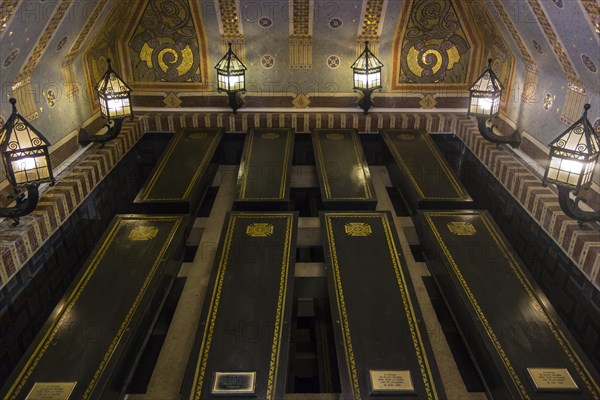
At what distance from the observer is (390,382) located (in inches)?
121

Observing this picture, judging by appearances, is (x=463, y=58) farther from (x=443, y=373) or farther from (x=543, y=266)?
(x=443, y=373)

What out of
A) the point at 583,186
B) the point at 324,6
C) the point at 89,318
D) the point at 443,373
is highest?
the point at 324,6

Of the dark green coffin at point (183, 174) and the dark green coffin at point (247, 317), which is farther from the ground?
the dark green coffin at point (183, 174)

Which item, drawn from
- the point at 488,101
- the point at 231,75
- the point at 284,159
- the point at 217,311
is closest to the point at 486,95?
→ the point at 488,101

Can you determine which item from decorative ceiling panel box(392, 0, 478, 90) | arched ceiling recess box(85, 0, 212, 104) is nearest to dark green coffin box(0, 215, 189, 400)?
arched ceiling recess box(85, 0, 212, 104)

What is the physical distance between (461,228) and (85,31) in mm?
5060

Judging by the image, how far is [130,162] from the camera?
22.3 feet

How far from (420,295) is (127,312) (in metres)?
2.55

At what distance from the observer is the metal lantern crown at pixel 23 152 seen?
424 cm

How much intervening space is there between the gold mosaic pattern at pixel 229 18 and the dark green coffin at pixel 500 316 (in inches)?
162

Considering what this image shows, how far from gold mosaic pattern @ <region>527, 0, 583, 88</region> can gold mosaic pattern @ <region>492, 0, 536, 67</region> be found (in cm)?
80

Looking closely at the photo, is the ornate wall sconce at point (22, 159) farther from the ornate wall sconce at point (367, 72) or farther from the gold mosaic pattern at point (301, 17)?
the ornate wall sconce at point (367, 72)

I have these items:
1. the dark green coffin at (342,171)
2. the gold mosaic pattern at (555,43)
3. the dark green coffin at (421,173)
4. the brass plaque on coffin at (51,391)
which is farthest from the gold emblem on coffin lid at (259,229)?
the gold mosaic pattern at (555,43)

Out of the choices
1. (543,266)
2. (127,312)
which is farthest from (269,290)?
(543,266)
